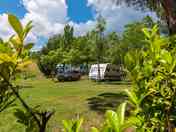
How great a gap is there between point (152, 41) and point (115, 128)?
86 cm

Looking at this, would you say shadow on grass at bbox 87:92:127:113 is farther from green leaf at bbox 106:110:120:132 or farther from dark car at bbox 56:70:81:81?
dark car at bbox 56:70:81:81

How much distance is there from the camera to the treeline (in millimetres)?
52062

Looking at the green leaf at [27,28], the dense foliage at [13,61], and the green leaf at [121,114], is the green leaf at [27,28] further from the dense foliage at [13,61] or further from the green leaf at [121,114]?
the green leaf at [121,114]

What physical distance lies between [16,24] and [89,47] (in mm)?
55827

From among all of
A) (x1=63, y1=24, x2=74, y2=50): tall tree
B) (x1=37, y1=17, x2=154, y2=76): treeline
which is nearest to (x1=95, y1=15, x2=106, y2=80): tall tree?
(x1=37, y1=17, x2=154, y2=76): treeline

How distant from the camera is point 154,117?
2.02 m

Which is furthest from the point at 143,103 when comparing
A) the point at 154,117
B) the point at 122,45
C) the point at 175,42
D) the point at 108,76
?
the point at 122,45

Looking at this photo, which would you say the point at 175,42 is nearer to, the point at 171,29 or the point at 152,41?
the point at 152,41

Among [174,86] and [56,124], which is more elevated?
[174,86]

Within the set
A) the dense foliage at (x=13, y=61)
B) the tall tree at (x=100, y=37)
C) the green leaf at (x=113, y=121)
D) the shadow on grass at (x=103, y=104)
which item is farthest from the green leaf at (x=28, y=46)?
the tall tree at (x=100, y=37)

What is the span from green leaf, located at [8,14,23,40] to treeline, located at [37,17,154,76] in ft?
152

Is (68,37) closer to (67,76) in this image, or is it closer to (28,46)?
(67,76)

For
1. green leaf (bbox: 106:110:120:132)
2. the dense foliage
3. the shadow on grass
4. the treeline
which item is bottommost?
the shadow on grass

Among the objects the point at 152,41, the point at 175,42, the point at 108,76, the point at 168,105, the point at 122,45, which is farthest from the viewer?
the point at 122,45
